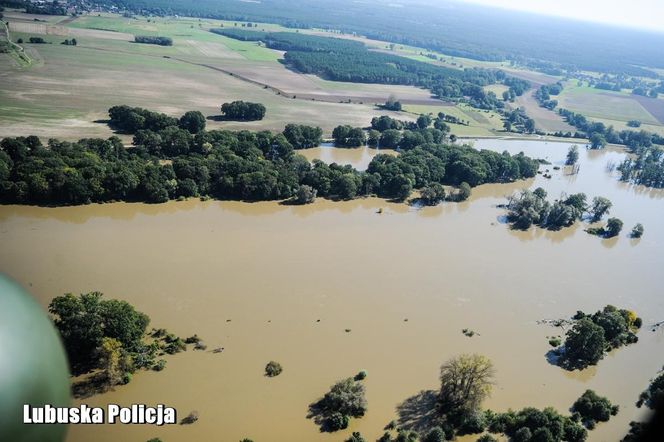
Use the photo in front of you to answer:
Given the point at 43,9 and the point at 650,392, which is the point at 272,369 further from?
the point at 43,9

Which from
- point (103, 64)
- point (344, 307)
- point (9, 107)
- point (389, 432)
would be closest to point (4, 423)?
point (389, 432)

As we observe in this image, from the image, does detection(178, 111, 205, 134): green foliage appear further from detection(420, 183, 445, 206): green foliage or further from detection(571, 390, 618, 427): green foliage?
detection(571, 390, 618, 427): green foliage

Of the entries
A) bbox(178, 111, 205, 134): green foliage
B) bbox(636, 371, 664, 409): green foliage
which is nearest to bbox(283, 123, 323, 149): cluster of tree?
bbox(178, 111, 205, 134): green foliage

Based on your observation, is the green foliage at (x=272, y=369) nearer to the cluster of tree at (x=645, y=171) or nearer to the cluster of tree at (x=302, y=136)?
the cluster of tree at (x=302, y=136)

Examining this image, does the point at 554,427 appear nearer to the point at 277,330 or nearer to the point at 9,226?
the point at 277,330

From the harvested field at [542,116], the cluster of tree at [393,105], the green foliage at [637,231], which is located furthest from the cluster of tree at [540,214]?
the harvested field at [542,116]

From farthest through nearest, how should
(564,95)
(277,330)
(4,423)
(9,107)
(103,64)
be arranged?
1. (564,95)
2. (103,64)
3. (9,107)
4. (277,330)
5. (4,423)

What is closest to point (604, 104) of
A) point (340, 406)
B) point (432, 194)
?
point (432, 194)
